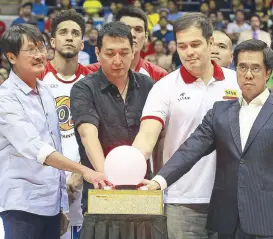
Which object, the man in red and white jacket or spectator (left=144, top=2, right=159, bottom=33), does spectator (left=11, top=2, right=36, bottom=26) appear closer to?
spectator (left=144, top=2, right=159, bottom=33)

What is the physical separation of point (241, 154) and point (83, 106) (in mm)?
983

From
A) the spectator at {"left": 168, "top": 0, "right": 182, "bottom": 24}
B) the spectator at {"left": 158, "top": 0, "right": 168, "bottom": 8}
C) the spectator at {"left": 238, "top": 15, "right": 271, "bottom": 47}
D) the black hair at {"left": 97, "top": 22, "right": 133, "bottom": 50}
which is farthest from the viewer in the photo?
the spectator at {"left": 158, "top": 0, "right": 168, "bottom": 8}

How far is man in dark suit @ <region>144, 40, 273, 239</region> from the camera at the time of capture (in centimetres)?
367

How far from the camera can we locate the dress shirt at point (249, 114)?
12.3ft

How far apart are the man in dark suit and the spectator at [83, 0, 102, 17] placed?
44.6 ft

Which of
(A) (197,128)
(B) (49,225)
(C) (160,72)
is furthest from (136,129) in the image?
(C) (160,72)

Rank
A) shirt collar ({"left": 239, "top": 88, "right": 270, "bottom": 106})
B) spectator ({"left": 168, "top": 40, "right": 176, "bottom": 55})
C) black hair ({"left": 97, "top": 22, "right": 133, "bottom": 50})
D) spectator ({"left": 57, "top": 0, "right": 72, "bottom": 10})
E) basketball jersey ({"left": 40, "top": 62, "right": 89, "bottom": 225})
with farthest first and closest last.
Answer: spectator ({"left": 57, "top": 0, "right": 72, "bottom": 10}) < spectator ({"left": 168, "top": 40, "right": 176, "bottom": 55}) < basketball jersey ({"left": 40, "top": 62, "right": 89, "bottom": 225}) < black hair ({"left": 97, "top": 22, "right": 133, "bottom": 50}) < shirt collar ({"left": 239, "top": 88, "right": 270, "bottom": 106})

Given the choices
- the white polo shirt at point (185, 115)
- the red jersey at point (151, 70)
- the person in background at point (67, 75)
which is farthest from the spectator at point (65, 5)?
the white polo shirt at point (185, 115)

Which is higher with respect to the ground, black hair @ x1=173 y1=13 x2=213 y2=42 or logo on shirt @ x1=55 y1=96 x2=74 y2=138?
black hair @ x1=173 y1=13 x2=213 y2=42

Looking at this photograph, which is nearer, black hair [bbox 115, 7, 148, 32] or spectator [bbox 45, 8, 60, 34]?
black hair [bbox 115, 7, 148, 32]

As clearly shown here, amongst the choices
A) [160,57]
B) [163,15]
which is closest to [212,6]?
[163,15]

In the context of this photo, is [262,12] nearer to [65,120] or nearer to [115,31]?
[65,120]

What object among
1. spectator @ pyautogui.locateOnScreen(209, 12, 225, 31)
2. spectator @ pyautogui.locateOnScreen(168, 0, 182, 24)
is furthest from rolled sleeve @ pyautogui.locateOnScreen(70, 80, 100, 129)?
spectator @ pyautogui.locateOnScreen(168, 0, 182, 24)

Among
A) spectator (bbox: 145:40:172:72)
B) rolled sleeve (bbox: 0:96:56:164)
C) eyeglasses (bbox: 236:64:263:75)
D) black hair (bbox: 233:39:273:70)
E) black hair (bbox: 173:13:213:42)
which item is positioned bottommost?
spectator (bbox: 145:40:172:72)
